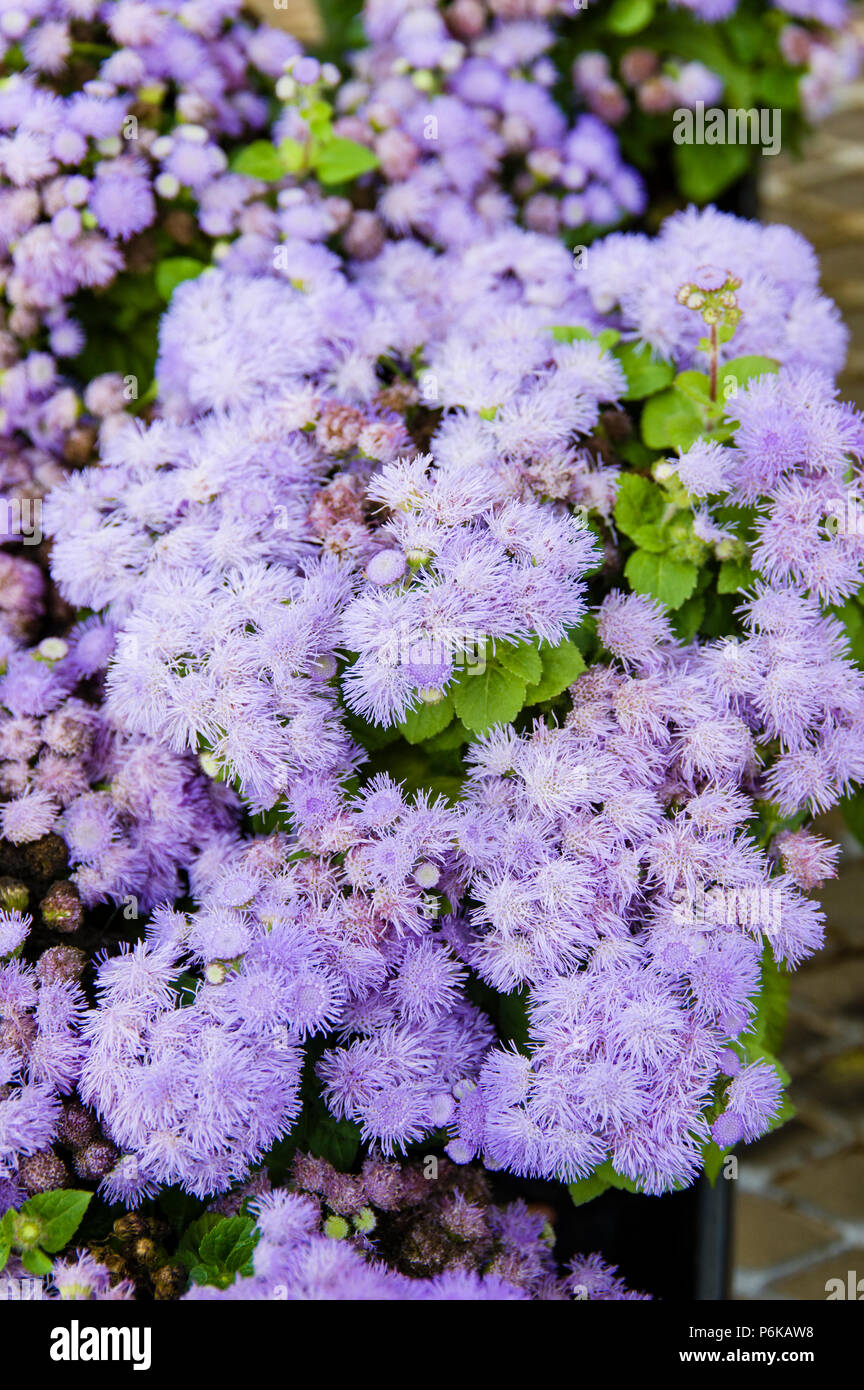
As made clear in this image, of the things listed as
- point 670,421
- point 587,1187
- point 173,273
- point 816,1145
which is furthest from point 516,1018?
point 816,1145

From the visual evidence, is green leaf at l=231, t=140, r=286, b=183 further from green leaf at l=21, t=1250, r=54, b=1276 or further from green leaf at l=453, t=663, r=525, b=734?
green leaf at l=21, t=1250, r=54, b=1276

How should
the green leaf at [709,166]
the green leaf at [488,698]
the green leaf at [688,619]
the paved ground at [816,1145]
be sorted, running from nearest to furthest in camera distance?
1. the green leaf at [488,698]
2. the green leaf at [688,619]
3. the green leaf at [709,166]
4. the paved ground at [816,1145]

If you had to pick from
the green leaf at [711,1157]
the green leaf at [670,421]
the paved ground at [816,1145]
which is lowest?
the paved ground at [816,1145]

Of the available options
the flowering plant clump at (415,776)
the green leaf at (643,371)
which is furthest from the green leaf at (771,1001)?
the green leaf at (643,371)

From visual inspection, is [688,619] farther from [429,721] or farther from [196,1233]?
[196,1233]

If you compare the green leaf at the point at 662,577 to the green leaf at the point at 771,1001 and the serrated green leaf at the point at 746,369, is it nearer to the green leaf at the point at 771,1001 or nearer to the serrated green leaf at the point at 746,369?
the serrated green leaf at the point at 746,369
